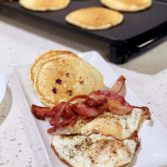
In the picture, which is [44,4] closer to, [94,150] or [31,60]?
[31,60]

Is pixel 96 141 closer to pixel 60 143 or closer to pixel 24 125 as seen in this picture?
pixel 60 143

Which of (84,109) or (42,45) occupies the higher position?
(84,109)

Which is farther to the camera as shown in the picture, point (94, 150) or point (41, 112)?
point (41, 112)

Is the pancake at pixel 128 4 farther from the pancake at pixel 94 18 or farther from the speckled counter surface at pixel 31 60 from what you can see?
the speckled counter surface at pixel 31 60

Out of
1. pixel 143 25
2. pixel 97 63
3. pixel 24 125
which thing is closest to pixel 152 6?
pixel 143 25

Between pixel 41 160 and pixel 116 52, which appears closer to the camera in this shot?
pixel 41 160

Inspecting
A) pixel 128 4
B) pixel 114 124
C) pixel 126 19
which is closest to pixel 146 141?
pixel 114 124

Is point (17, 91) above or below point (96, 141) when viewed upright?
below
